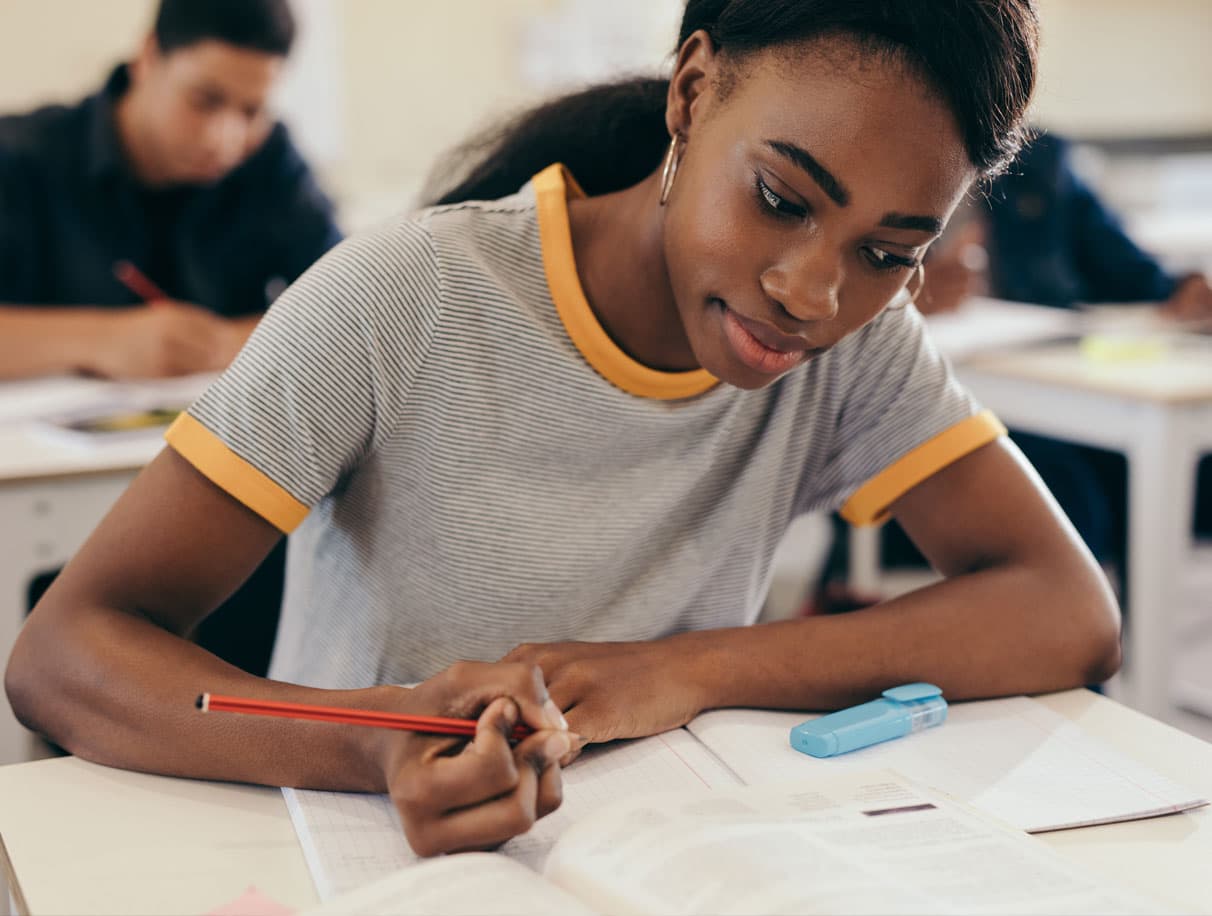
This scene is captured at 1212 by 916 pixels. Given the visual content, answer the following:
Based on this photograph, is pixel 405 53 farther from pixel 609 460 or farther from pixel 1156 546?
pixel 609 460

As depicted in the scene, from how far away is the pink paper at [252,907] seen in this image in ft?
1.99

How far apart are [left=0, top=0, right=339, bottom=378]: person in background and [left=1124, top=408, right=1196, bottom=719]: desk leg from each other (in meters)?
1.44

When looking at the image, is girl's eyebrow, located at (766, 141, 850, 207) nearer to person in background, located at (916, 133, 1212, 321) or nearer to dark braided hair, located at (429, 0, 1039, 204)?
dark braided hair, located at (429, 0, 1039, 204)

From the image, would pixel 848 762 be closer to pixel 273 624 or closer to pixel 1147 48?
pixel 273 624

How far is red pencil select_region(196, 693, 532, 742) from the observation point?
614 millimetres

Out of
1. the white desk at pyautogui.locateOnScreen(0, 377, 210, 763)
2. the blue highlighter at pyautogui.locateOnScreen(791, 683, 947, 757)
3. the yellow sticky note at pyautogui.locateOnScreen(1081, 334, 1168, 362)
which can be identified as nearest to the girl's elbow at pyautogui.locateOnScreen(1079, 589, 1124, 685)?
the blue highlighter at pyautogui.locateOnScreen(791, 683, 947, 757)

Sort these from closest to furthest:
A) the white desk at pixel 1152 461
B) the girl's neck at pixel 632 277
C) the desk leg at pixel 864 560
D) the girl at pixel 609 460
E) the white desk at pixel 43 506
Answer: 1. the girl at pixel 609 460
2. the girl's neck at pixel 632 277
3. the white desk at pixel 43 506
4. the white desk at pixel 1152 461
5. the desk leg at pixel 864 560

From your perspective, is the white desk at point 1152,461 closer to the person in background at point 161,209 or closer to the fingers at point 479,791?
the person in background at point 161,209

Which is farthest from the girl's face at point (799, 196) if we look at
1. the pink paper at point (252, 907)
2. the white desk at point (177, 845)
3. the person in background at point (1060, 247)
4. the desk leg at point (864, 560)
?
the person in background at point (1060, 247)

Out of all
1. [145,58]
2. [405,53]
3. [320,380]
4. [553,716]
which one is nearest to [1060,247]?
[405,53]

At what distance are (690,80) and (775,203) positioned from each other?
146mm

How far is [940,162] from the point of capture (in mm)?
797

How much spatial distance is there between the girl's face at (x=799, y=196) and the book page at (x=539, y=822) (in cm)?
27

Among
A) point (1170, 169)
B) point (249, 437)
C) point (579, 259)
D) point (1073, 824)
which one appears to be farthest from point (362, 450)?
point (1170, 169)
